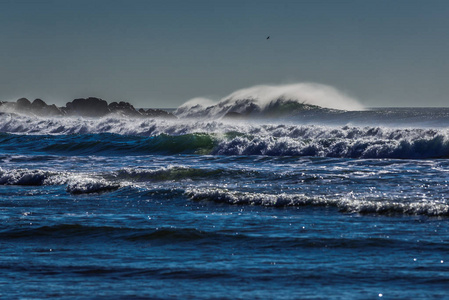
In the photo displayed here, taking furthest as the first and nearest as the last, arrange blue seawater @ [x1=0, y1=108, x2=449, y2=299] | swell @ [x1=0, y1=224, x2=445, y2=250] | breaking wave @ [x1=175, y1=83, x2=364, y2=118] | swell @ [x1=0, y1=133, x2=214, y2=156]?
breaking wave @ [x1=175, y1=83, x2=364, y2=118] → swell @ [x1=0, y1=133, x2=214, y2=156] → swell @ [x1=0, y1=224, x2=445, y2=250] → blue seawater @ [x1=0, y1=108, x2=449, y2=299]

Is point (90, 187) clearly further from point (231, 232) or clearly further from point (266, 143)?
point (266, 143)

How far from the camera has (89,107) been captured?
95438 millimetres

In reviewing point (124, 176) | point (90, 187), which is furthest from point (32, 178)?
point (90, 187)

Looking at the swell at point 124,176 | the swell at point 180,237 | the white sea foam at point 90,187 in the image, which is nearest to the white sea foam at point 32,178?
the swell at point 124,176

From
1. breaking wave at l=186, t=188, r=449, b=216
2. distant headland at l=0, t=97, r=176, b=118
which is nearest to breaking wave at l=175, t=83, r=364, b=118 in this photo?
distant headland at l=0, t=97, r=176, b=118

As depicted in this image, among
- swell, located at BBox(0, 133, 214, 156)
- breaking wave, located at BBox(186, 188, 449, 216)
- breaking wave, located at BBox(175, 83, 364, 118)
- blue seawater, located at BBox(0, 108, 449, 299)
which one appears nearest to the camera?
blue seawater, located at BBox(0, 108, 449, 299)

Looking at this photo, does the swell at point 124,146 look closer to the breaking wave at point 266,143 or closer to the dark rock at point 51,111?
the breaking wave at point 266,143

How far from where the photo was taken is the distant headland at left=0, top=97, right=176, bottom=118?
90812 millimetres

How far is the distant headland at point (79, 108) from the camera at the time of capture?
9081 cm

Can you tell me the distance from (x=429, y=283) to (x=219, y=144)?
24302mm

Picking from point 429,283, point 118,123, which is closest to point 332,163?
point 429,283

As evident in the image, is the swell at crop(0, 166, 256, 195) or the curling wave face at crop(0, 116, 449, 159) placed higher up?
the curling wave face at crop(0, 116, 449, 159)

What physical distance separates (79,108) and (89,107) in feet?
6.05

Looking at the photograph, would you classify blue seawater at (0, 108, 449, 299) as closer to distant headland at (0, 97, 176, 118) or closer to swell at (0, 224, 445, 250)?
swell at (0, 224, 445, 250)
